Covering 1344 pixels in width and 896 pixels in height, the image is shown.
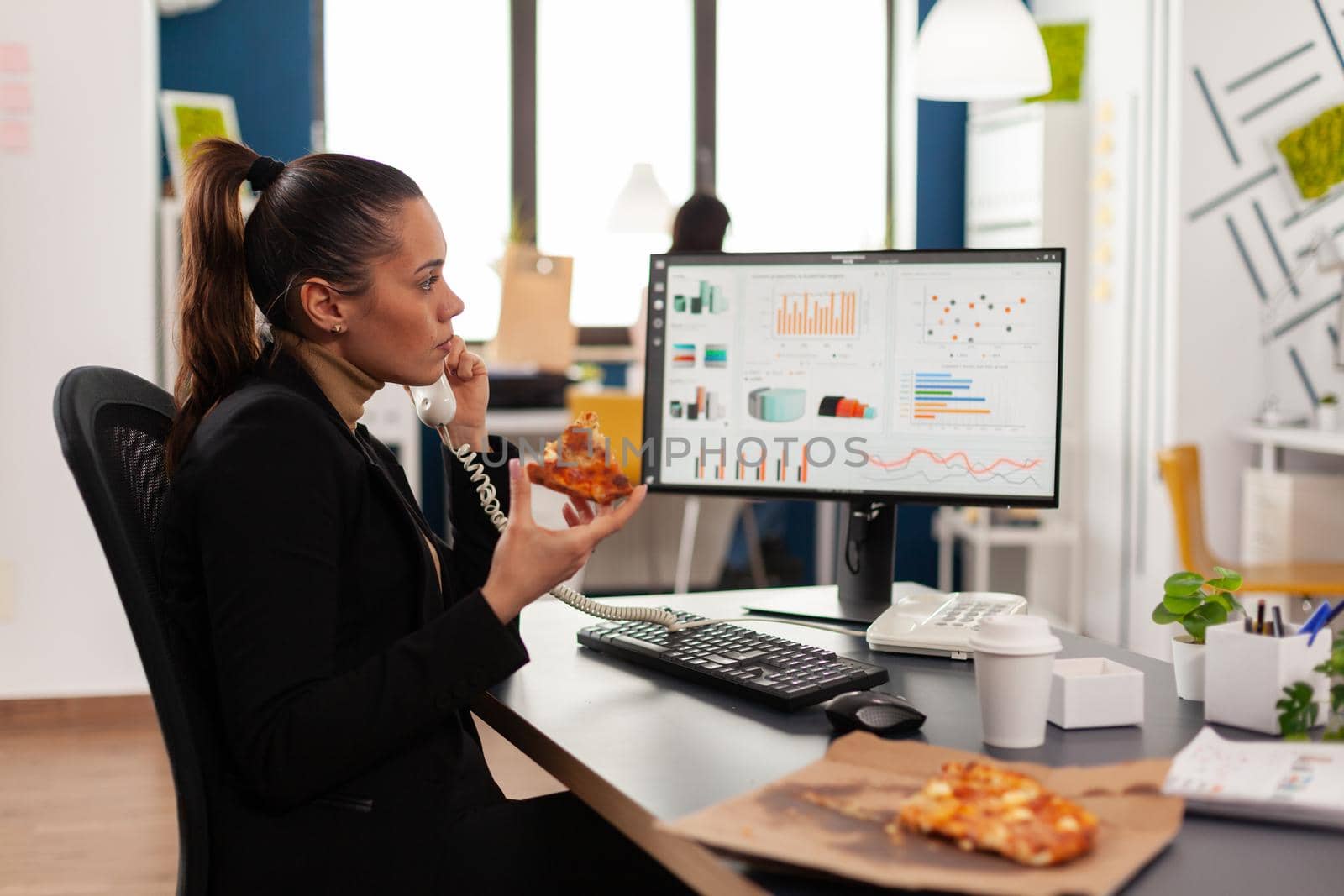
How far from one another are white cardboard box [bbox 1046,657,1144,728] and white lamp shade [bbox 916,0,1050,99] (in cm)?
205

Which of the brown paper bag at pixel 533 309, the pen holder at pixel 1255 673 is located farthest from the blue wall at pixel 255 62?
the pen holder at pixel 1255 673

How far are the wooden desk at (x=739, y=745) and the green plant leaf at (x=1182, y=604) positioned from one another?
A: 0.30 feet

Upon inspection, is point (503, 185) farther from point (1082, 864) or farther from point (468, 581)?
point (1082, 864)

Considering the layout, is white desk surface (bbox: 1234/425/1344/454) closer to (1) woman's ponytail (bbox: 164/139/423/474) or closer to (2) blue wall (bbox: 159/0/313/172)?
(1) woman's ponytail (bbox: 164/139/423/474)

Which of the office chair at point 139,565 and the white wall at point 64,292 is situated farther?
the white wall at point 64,292

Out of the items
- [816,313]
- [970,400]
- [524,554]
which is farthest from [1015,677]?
[816,313]

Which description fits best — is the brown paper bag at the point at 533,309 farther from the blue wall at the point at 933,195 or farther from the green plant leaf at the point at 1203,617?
the green plant leaf at the point at 1203,617

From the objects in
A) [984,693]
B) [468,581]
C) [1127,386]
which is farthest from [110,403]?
[1127,386]

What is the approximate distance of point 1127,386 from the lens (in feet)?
15.3

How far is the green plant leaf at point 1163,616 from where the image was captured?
4.12 feet

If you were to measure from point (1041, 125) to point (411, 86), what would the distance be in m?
2.49

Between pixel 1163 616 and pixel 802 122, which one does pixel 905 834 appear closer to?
pixel 1163 616

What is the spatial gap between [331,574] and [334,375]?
0.29m

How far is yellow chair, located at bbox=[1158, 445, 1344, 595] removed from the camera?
11.4 feet
